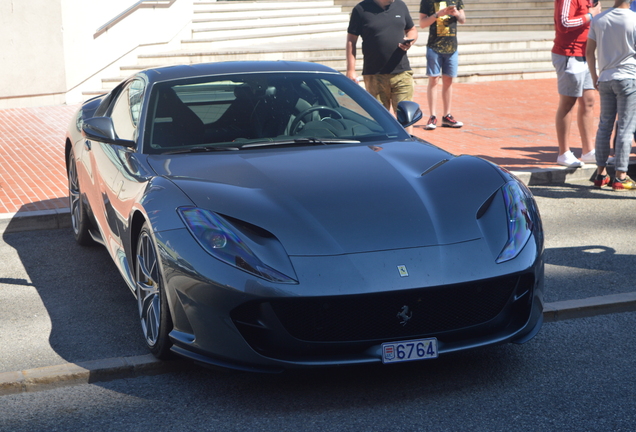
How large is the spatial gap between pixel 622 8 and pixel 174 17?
1114cm

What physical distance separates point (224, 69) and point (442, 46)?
21.0 feet

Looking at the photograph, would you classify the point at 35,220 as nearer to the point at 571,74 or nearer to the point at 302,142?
the point at 302,142

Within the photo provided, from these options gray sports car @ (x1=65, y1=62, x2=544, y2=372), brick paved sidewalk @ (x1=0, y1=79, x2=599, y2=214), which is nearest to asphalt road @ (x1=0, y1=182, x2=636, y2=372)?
gray sports car @ (x1=65, y1=62, x2=544, y2=372)

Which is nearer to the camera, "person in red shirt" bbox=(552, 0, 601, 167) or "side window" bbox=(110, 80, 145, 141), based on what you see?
"side window" bbox=(110, 80, 145, 141)

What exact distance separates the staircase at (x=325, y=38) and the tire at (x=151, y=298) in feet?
35.2

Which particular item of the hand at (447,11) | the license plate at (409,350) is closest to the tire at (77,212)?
the license plate at (409,350)

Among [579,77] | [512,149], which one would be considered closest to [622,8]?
[579,77]

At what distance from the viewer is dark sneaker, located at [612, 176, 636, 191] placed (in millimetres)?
7574

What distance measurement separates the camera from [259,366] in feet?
11.0

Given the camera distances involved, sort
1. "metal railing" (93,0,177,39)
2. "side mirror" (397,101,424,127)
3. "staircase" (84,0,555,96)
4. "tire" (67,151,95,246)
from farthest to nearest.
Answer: "staircase" (84,0,555,96), "metal railing" (93,0,177,39), "tire" (67,151,95,246), "side mirror" (397,101,424,127)

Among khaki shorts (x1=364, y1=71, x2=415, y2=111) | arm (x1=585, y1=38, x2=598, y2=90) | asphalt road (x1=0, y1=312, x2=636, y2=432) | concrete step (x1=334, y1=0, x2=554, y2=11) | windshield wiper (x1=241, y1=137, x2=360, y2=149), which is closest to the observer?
asphalt road (x1=0, y1=312, x2=636, y2=432)

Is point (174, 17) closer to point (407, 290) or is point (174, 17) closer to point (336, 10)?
point (336, 10)

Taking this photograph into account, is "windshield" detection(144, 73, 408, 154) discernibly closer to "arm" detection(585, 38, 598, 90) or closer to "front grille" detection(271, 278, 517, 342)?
"front grille" detection(271, 278, 517, 342)

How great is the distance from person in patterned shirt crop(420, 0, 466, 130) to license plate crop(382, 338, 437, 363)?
7.60 m
